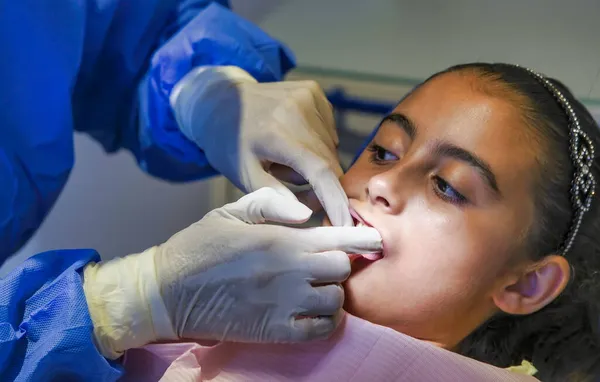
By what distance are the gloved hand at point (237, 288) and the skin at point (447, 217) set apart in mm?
57

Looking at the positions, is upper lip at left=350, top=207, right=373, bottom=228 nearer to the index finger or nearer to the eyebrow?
the index finger

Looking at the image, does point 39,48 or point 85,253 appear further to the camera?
point 39,48

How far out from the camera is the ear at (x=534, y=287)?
2.99 feet

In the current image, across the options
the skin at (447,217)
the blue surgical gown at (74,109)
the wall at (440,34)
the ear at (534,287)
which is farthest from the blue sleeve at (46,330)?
the wall at (440,34)

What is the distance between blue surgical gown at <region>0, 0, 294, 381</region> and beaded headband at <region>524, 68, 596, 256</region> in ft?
2.06

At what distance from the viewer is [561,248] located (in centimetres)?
94

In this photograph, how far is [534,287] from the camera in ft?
3.05

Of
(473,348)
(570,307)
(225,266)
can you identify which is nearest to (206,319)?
(225,266)

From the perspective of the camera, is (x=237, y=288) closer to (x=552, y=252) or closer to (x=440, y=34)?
(x=552, y=252)

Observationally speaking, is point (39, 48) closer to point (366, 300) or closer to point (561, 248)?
point (366, 300)

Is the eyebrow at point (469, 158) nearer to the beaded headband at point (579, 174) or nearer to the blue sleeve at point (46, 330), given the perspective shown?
the beaded headband at point (579, 174)

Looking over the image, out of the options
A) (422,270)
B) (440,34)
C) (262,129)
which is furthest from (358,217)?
(440,34)

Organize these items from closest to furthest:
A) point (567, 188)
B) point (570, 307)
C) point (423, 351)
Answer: point (423, 351)
point (567, 188)
point (570, 307)

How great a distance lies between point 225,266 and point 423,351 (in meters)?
0.29
